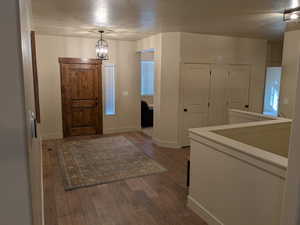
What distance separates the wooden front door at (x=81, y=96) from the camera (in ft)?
19.3

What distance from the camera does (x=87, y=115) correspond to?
6.27 meters

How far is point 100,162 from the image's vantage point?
14.2 feet

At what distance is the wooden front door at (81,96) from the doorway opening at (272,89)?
208 inches

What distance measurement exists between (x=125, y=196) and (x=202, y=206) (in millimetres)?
1106

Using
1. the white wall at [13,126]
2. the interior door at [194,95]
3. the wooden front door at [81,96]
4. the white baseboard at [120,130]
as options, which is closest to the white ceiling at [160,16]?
the interior door at [194,95]

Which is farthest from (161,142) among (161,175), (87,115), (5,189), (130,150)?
(5,189)


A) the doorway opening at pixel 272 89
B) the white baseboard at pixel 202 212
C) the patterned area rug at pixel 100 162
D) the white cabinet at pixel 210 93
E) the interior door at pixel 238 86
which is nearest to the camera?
the white baseboard at pixel 202 212

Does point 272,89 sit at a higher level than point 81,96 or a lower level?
higher

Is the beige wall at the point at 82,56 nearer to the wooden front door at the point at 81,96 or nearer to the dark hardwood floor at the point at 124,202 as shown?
the wooden front door at the point at 81,96

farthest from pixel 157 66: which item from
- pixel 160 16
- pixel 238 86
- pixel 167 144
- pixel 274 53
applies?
pixel 274 53

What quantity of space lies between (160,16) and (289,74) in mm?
2999

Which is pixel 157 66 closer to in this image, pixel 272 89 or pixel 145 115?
pixel 145 115

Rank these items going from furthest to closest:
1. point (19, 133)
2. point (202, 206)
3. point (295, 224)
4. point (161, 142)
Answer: point (161, 142) → point (202, 206) → point (295, 224) → point (19, 133)

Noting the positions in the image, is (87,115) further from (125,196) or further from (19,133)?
(19,133)
